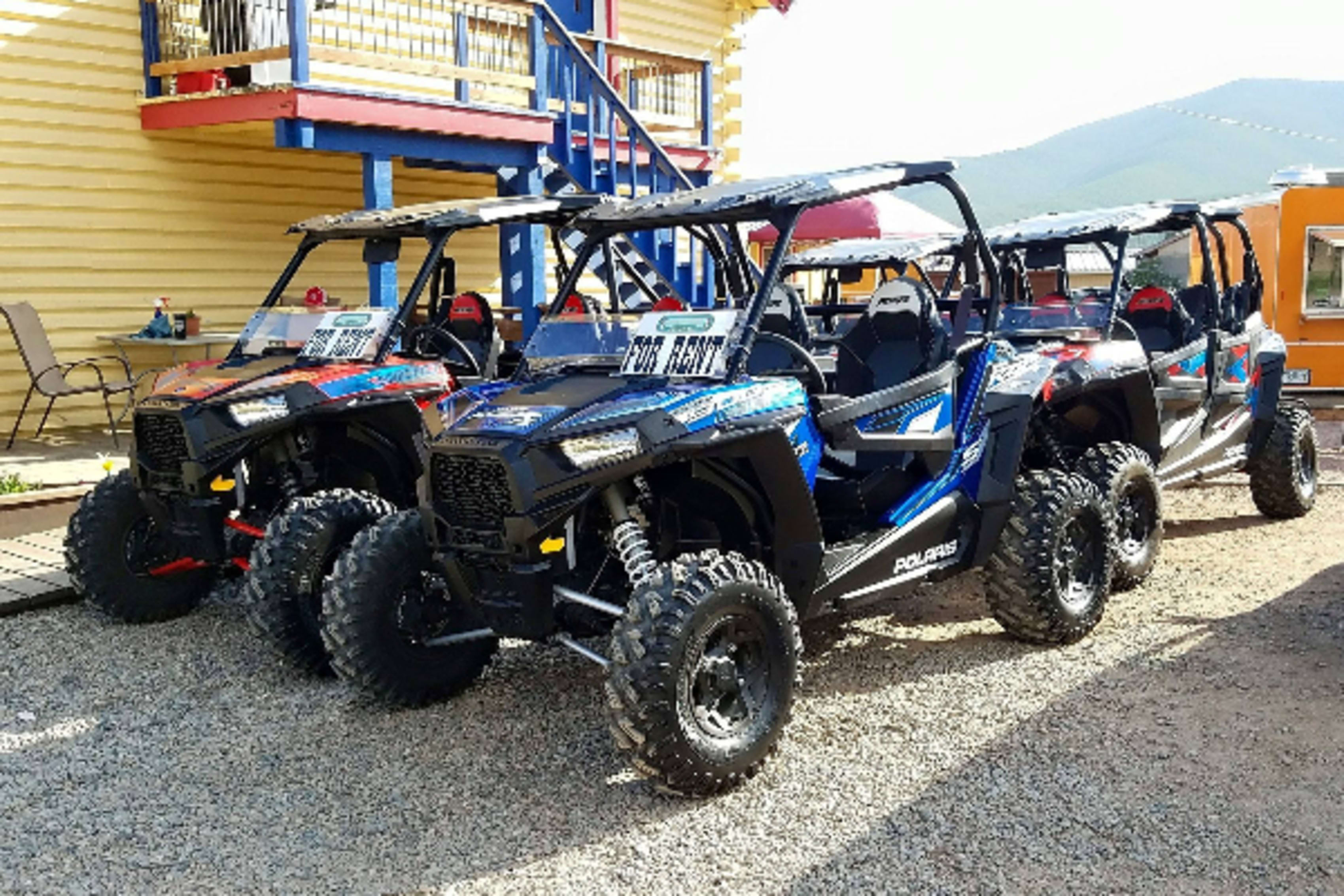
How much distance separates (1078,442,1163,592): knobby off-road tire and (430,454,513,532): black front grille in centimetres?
293

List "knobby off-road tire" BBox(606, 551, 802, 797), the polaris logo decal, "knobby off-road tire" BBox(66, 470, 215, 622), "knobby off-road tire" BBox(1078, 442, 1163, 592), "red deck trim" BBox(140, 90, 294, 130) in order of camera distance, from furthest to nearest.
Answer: "red deck trim" BBox(140, 90, 294, 130)
"knobby off-road tire" BBox(66, 470, 215, 622)
"knobby off-road tire" BBox(1078, 442, 1163, 592)
the polaris logo decal
"knobby off-road tire" BBox(606, 551, 802, 797)

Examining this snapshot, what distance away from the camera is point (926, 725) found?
491 cm

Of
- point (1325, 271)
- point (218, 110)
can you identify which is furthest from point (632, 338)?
point (1325, 271)

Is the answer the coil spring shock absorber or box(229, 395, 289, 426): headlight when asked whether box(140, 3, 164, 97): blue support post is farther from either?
the coil spring shock absorber

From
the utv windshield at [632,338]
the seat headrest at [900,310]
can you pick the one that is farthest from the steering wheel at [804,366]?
the seat headrest at [900,310]

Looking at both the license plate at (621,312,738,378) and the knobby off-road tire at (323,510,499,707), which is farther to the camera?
the knobby off-road tire at (323,510,499,707)

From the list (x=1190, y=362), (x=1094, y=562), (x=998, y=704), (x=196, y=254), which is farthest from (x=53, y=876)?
(x=196, y=254)

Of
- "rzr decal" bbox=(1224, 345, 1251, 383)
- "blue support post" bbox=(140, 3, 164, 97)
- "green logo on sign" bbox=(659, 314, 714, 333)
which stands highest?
"blue support post" bbox=(140, 3, 164, 97)

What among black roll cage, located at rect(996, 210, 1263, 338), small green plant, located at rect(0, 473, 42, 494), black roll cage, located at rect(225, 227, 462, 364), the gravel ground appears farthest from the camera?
small green plant, located at rect(0, 473, 42, 494)

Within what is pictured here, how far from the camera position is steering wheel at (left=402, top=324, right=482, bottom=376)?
686 centimetres

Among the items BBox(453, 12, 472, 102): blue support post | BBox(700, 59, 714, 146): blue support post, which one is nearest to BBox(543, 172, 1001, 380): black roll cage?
BBox(453, 12, 472, 102): blue support post

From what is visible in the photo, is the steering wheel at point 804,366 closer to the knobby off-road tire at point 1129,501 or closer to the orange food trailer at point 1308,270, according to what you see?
the knobby off-road tire at point 1129,501

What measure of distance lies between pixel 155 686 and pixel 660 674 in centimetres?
259

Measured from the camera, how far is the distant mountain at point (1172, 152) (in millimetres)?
49844
